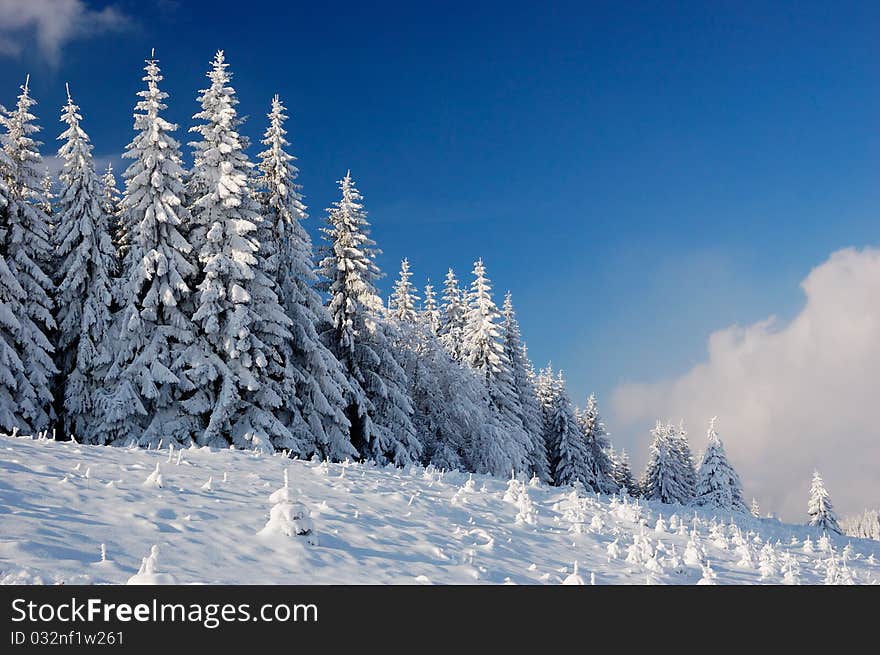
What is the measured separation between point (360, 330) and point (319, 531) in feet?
72.1

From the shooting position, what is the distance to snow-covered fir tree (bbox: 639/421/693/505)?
199 feet

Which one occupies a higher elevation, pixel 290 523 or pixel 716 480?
pixel 716 480

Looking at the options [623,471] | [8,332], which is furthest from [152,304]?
[623,471]

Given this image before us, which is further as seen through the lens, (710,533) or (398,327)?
(398,327)

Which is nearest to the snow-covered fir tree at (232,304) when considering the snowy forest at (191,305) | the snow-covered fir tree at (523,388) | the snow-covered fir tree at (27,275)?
the snowy forest at (191,305)

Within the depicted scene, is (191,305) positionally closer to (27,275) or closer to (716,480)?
(27,275)

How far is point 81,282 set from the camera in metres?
25.1

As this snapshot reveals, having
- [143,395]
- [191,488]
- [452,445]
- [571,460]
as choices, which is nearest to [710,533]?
[191,488]

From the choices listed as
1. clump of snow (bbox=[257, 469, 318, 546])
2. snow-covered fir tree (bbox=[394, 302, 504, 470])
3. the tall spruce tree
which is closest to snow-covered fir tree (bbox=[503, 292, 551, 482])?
snow-covered fir tree (bbox=[394, 302, 504, 470])

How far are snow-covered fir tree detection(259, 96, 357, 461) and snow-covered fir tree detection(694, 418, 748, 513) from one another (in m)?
38.9

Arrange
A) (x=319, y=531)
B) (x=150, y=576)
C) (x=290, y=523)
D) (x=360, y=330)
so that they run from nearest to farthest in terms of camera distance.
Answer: (x=150, y=576)
(x=290, y=523)
(x=319, y=531)
(x=360, y=330)

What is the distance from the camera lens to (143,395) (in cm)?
2302
